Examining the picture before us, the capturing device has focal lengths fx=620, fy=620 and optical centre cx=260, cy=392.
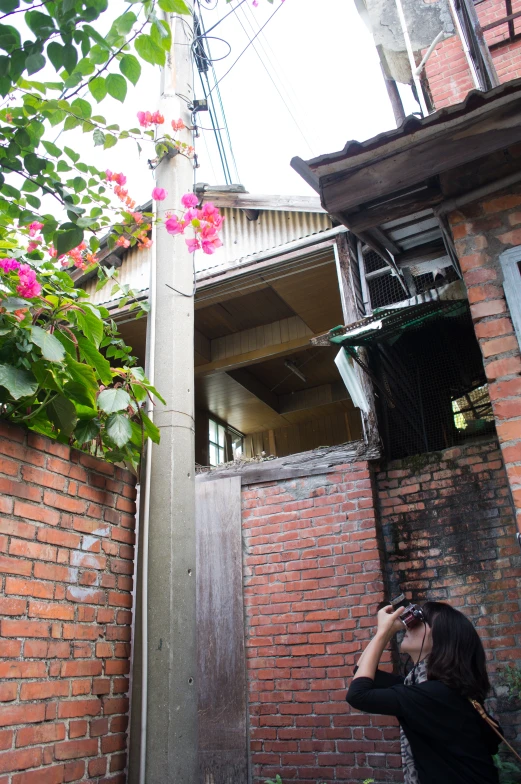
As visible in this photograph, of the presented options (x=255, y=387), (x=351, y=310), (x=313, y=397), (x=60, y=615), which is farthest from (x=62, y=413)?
(x=313, y=397)

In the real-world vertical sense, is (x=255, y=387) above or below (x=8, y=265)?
above

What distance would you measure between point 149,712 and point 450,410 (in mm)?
4332

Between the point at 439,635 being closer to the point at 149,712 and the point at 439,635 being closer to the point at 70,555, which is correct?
the point at 149,712

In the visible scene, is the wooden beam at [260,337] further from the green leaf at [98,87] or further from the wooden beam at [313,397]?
the green leaf at [98,87]

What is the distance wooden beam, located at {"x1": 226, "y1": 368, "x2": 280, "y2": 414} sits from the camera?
9164 mm

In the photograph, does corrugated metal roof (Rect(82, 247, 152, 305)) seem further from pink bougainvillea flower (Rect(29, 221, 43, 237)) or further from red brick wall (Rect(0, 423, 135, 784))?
red brick wall (Rect(0, 423, 135, 784))

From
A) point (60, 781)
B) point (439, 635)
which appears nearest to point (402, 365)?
point (439, 635)

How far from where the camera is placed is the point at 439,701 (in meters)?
2.23

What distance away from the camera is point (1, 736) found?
1.90m

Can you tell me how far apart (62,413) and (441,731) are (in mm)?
1800

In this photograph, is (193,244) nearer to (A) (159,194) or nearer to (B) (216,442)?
(A) (159,194)

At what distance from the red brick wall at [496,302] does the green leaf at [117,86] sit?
6.20 feet

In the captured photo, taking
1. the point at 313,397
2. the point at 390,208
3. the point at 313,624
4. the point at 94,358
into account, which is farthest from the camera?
the point at 313,397

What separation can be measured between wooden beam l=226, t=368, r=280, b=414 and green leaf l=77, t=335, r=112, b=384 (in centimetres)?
635
